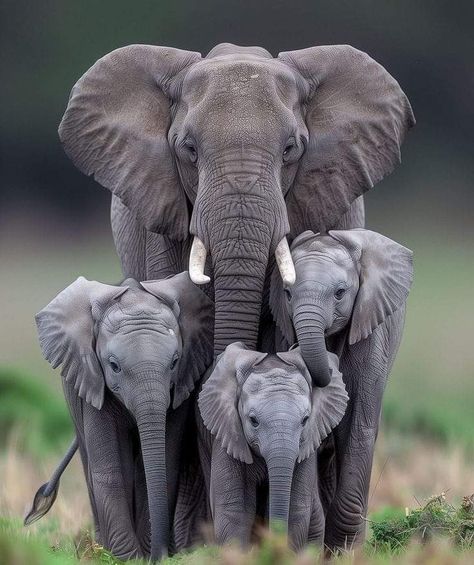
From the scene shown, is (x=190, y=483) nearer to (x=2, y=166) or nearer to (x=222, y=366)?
(x=222, y=366)

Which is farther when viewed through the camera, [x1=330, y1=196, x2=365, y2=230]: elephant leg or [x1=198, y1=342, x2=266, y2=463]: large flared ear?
[x1=330, y1=196, x2=365, y2=230]: elephant leg

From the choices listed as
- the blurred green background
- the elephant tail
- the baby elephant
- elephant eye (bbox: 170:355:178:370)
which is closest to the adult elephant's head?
elephant eye (bbox: 170:355:178:370)

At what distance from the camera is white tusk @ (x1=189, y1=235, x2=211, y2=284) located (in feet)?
24.2

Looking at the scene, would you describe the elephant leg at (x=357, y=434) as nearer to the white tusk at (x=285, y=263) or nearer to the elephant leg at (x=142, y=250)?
the white tusk at (x=285, y=263)

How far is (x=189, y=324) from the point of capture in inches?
295

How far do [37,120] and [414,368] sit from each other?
880cm

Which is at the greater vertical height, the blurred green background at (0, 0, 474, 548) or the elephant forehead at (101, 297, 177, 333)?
the elephant forehead at (101, 297, 177, 333)

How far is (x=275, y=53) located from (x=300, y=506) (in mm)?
13403

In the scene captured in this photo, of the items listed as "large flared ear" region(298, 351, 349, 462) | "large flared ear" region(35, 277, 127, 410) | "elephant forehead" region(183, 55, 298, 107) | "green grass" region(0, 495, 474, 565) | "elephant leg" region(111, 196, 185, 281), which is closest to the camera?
"green grass" region(0, 495, 474, 565)

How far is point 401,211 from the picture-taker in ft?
59.6

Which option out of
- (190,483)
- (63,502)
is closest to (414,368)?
(63,502)

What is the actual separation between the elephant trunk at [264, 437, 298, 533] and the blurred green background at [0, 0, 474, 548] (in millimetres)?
5495

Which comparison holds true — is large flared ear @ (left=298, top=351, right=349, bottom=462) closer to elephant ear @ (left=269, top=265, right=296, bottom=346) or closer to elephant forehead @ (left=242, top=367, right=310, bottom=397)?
elephant forehead @ (left=242, top=367, right=310, bottom=397)

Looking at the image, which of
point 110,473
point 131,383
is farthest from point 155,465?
point 110,473
